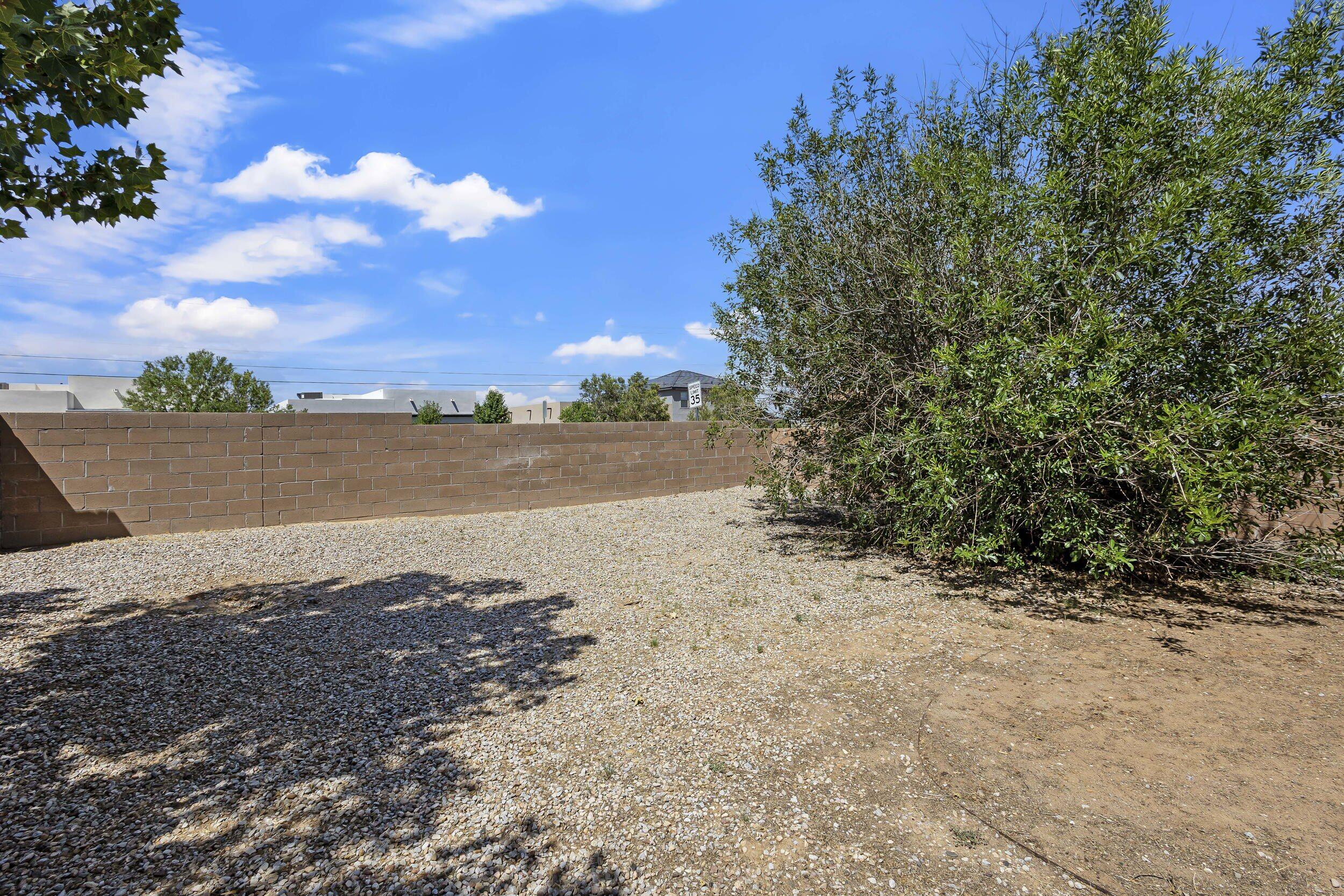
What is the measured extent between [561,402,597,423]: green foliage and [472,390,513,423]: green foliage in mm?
3056

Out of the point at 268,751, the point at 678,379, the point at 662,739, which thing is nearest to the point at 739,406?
the point at 662,739

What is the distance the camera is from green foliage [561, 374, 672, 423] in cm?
3316

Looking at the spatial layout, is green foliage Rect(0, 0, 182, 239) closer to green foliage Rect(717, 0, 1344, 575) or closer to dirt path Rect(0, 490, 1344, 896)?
dirt path Rect(0, 490, 1344, 896)

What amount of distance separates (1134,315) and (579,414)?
29061mm

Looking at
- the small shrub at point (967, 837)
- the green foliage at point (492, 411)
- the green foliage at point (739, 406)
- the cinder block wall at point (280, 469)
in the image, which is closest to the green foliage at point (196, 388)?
the green foliage at point (492, 411)

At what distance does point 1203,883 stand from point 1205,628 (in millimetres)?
3485

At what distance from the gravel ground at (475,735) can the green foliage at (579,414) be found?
26226 mm

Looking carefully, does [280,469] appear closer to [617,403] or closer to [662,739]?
[662,739]

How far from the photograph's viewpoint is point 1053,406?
4.55m

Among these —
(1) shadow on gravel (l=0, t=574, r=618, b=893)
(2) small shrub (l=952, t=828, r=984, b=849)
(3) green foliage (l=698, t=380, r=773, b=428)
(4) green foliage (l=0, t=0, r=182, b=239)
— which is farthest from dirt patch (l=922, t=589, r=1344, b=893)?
(4) green foliage (l=0, t=0, r=182, b=239)

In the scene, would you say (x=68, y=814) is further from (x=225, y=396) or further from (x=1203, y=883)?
(x=225, y=396)

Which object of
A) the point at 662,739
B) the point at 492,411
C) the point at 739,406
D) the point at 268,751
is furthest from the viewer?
the point at 492,411

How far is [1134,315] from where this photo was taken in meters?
5.21

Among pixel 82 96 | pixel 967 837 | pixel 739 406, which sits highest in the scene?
pixel 82 96
